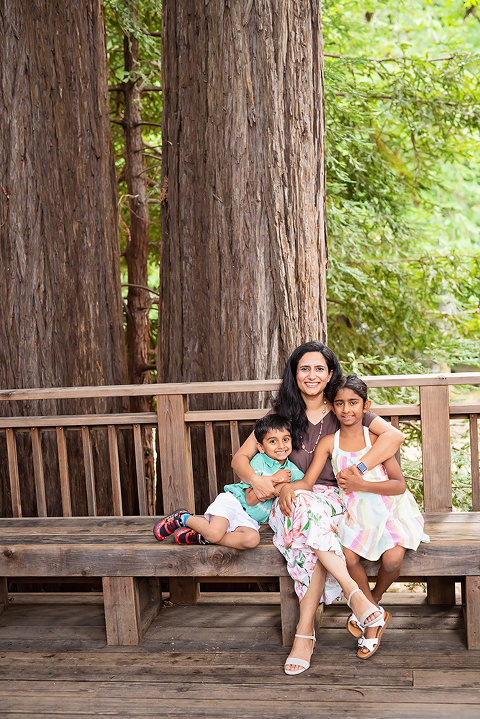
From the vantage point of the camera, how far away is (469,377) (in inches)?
125

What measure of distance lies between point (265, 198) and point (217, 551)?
1.87 metres

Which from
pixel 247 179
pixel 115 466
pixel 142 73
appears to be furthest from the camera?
pixel 142 73

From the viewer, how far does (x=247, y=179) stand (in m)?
3.76

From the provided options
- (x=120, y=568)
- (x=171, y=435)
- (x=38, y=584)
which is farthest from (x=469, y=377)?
(x=38, y=584)

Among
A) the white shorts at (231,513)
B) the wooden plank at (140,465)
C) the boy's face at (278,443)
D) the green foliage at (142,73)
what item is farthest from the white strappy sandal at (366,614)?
the green foliage at (142,73)

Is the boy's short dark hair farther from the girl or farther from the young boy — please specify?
the girl

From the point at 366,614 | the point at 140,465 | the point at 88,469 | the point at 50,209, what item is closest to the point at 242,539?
the point at 366,614

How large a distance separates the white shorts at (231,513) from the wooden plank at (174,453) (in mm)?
406

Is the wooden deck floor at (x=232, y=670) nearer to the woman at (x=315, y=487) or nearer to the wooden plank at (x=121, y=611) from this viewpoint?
the wooden plank at (x=121, y=611)

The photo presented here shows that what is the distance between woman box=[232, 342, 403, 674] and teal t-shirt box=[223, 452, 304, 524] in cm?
4

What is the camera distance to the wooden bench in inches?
116

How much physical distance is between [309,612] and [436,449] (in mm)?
985

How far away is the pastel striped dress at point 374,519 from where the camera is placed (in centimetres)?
285

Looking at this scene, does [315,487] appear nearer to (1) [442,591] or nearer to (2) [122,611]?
(1) [442,591]
